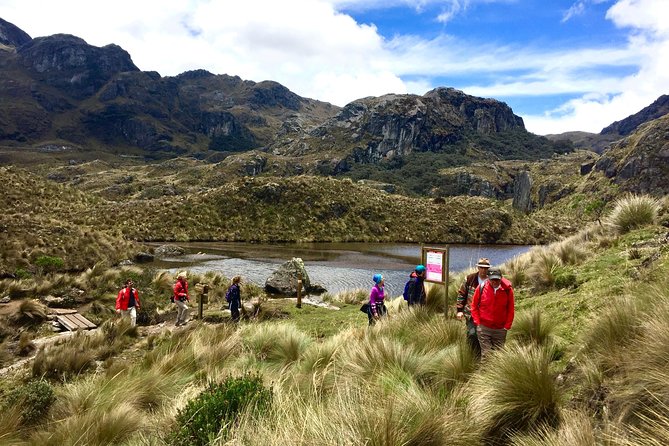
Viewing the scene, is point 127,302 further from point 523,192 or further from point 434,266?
point 523,192

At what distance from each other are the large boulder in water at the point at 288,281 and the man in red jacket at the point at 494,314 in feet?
51.5

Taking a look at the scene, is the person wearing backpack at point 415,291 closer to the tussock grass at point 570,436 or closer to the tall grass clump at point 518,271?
the tall grass clump at point 518,271

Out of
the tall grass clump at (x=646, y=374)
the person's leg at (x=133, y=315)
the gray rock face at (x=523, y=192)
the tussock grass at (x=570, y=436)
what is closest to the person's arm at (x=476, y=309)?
the tall grass clump at (x=646, y=374)

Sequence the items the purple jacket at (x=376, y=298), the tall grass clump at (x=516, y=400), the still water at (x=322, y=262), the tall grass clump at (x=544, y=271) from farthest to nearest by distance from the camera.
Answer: the still water at (x=322, y=262), the tall grass clump at (x=544, y=271), the purple jacket at (x=376, y=298), the tall grass clump at (x=516, y=400)

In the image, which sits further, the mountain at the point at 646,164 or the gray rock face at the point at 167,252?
the mountain at the point at 646,164

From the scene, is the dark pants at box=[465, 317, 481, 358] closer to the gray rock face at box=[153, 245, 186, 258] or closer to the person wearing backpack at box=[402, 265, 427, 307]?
the person wearing backpack at box=[402, 265, 427, 307]

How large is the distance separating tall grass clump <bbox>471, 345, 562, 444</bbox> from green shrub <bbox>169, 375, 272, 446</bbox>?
241 cm

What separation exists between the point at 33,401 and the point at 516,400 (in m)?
6.69

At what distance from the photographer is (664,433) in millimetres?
2848

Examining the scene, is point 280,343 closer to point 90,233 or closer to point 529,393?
point 529,393

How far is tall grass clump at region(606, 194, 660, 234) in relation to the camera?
14812mm

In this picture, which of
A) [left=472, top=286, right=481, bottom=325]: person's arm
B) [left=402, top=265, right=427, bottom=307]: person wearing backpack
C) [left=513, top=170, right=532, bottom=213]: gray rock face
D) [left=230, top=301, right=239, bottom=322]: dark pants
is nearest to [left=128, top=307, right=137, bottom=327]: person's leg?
[left=230, top=301, right=239, bottom=322]: dark pants

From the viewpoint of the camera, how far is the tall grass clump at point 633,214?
14812 millimetres

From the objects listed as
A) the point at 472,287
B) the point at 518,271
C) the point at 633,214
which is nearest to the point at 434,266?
the point at 472,287
